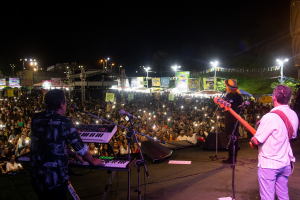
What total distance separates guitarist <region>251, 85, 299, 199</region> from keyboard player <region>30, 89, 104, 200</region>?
1745 millimetres

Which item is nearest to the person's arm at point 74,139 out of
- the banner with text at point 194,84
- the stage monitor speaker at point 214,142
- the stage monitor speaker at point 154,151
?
Answer: the stage monitor speaker at point 154,151

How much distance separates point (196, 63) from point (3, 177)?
49562mm

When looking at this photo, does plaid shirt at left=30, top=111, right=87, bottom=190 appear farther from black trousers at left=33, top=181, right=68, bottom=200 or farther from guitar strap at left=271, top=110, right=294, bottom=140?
guitar strap at left=271, top=110, right=294, bottom=140

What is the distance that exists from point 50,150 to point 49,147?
0.03m

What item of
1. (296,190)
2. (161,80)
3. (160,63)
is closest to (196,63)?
(160,63)

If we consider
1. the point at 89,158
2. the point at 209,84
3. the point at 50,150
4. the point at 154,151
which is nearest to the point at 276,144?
the point at 89,158

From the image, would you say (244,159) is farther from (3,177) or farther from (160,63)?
(160,63)

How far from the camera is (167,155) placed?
195 inches

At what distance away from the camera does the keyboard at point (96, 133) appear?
283 cm

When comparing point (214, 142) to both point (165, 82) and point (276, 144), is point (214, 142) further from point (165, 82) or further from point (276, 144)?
point (165, 82)

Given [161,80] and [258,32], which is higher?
[258,32]

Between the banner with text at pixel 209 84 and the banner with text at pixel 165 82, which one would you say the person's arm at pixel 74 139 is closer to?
the banner with text at pixel 209 84

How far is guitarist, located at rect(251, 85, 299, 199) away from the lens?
1962 millimetres

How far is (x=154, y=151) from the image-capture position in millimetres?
4953
